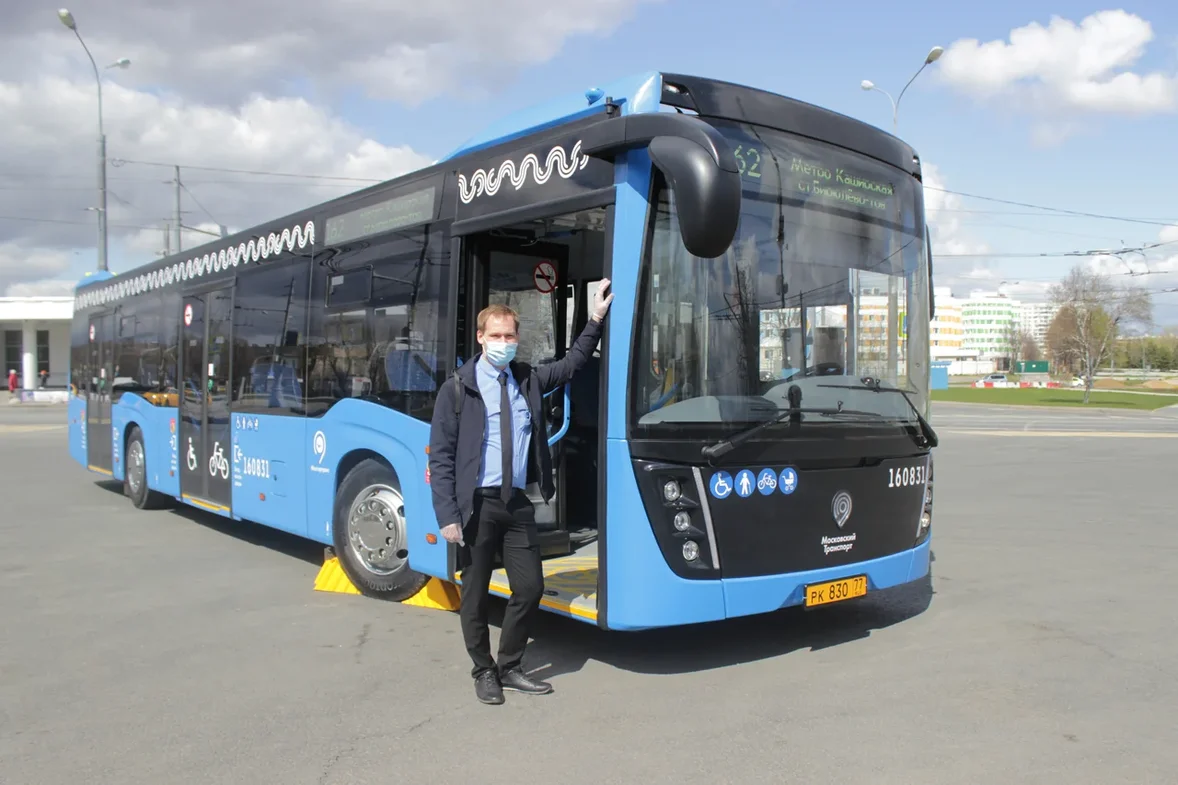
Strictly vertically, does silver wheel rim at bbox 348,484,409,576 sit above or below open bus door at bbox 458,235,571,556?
below

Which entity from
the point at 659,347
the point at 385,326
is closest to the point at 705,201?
the point at 659,347

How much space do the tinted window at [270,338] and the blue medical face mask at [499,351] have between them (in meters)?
3.62

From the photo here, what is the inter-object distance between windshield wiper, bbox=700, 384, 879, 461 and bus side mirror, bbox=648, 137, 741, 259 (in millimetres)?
1043

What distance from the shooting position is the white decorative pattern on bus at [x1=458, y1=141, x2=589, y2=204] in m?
Answer: 5.41

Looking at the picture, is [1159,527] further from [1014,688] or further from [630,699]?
[630,699]

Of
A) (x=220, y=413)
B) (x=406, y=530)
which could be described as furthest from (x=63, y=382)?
(x=406, y=530)

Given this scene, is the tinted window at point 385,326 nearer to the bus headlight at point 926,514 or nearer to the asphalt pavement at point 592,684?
the asphalt pavement at point 592,684

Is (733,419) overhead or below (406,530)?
overhead

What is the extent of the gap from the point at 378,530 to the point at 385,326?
4.75ft

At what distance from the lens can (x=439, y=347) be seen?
20.7 ft

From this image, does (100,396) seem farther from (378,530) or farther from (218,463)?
(378,530)

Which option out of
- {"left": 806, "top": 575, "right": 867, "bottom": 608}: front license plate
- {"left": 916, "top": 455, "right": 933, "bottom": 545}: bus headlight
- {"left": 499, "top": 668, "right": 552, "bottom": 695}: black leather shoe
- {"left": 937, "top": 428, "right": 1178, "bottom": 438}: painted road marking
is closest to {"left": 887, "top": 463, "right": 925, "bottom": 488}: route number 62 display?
{"left": 916, "top": 455, "right": 933, "bottom": 545}: bus headlight

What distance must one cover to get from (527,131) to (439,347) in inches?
57.1

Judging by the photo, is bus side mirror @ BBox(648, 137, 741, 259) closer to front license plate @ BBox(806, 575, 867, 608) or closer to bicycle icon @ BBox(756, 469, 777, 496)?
bicycle icon @ BBox(756, 469, 777, 496)
